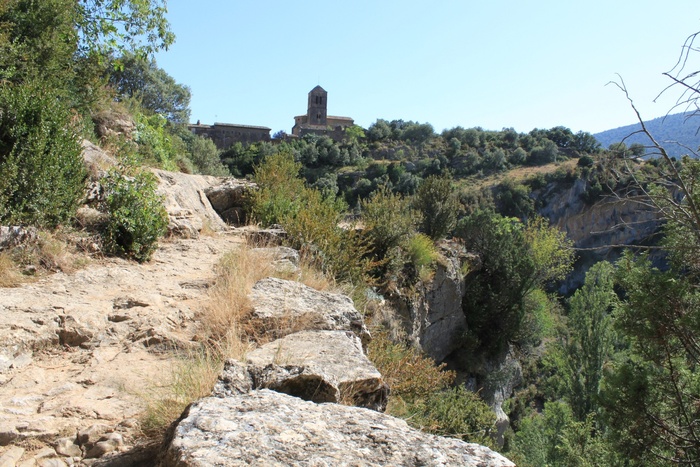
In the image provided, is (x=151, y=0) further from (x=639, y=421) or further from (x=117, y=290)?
(x=639, y=421)

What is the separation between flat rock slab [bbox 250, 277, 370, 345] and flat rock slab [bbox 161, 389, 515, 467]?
1458 millimetres

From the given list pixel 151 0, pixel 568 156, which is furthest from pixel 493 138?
pixel 151 0

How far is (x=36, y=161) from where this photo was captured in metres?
4.82

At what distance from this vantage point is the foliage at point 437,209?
49.0 ft

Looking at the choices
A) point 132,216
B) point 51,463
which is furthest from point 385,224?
point 51,463

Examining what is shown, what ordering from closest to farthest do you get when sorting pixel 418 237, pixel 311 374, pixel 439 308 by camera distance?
1. pixel 311 374
2. pixel 418 237
3. pixel 439 308

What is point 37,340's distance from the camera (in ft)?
10.8

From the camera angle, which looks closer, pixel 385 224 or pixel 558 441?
pixel 385 224

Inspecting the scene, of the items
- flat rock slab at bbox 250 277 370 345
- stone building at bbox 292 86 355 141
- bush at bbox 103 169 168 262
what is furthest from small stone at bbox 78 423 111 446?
stone building at bbox 292 86 355 141

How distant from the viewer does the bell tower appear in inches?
3647

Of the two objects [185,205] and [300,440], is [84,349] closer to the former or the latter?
[300,440]

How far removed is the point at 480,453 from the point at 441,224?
1327cm

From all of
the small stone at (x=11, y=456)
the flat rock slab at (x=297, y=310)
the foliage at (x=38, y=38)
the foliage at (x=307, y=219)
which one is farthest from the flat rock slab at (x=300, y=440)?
the foliage at (x=38, y=38)

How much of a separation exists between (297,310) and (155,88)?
31.7 meters
